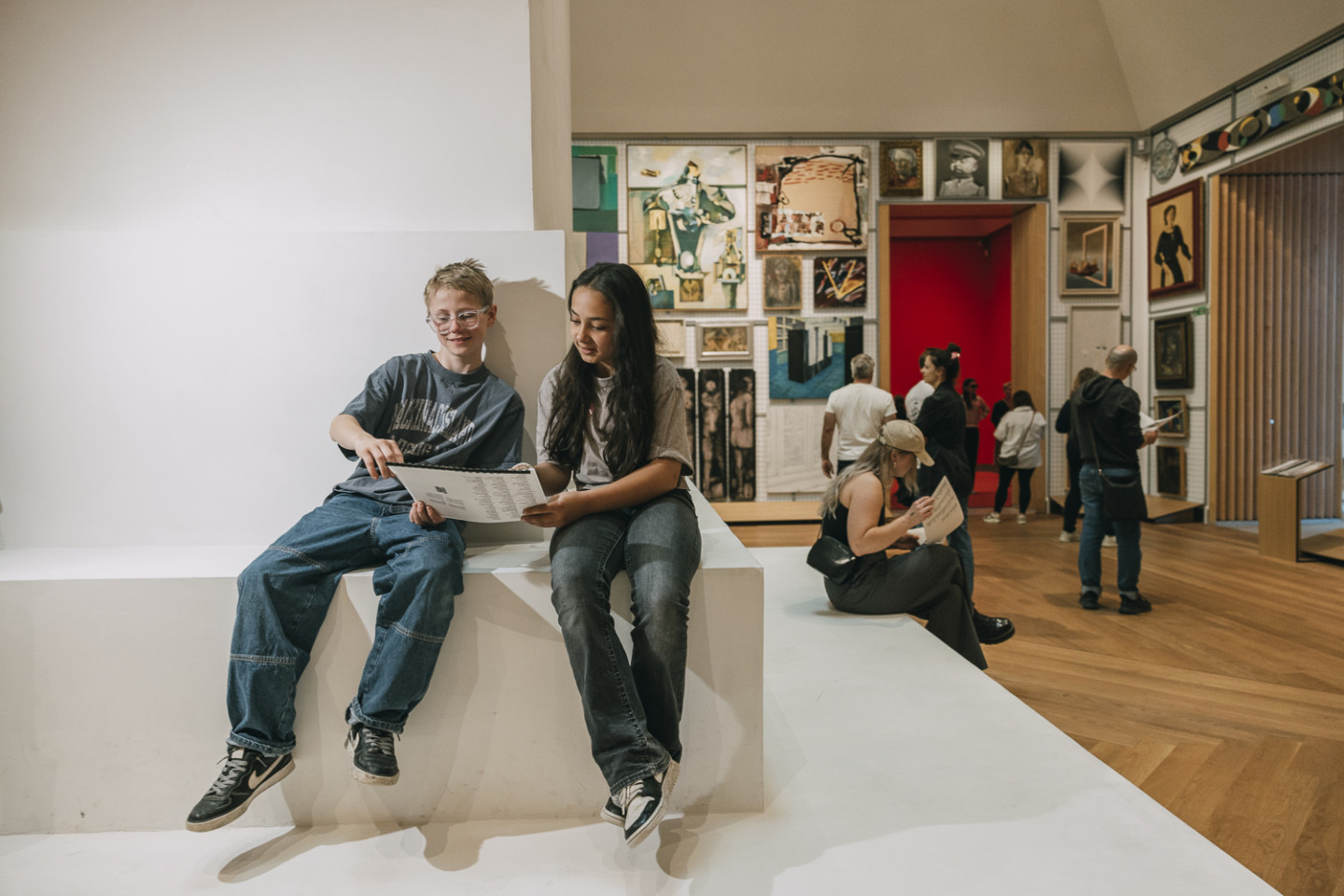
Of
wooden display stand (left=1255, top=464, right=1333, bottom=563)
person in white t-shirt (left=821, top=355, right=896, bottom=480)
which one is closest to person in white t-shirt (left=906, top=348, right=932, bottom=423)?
person in white t-shirt (left=821, top=355, right=896, bottom=480)

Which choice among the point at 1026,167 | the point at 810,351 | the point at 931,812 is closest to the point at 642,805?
the point at 931,812

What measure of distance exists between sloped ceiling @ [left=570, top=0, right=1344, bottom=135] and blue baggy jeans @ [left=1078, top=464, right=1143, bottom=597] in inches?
217

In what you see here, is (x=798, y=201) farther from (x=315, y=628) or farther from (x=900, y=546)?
(x=315, y=628)

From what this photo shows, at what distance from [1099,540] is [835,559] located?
2110 mm

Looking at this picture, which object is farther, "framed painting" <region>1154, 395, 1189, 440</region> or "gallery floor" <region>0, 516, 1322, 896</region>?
"framed painting" <region>1154, 395, 1189, 440</region>

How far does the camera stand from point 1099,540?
4961 mm

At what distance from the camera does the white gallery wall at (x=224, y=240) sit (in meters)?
2.79

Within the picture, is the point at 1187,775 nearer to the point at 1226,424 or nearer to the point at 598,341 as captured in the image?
the point at 598,341

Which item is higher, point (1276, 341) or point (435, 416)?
point (1276, 341)

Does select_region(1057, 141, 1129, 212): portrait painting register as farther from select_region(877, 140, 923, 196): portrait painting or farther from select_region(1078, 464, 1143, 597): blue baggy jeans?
select_region(1078, 464, 1143, 597): blue baggy jeans

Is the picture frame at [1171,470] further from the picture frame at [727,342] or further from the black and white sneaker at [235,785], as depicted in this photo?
the black and white sneaker at [235,785]

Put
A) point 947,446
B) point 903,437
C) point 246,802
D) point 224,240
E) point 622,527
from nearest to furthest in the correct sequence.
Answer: point 246,802 → point 622,527 → point 224,240 → point 903,437 → point 947,446

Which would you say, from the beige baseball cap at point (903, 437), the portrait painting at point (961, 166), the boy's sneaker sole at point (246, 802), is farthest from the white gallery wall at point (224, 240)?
the portrait painting at point (961, 166)

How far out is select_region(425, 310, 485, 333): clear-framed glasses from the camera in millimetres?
2557
